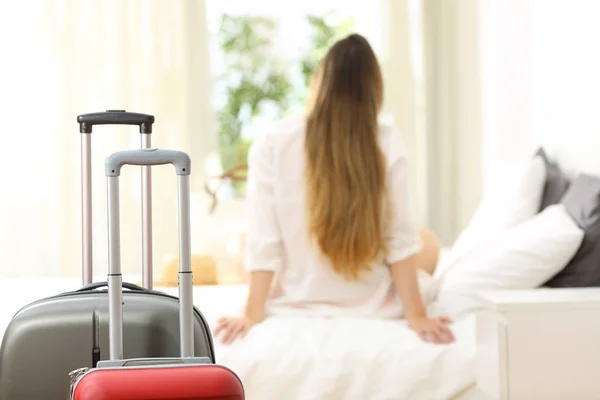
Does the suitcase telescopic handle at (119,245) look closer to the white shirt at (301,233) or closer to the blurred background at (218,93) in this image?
the white shirt at (301,233)

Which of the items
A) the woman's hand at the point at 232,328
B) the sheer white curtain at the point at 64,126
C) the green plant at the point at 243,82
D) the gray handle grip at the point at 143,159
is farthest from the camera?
the green plant at the point at 243,82

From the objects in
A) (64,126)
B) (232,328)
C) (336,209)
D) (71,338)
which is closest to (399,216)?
(336,209)

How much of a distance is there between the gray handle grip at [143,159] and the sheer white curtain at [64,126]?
124 inches

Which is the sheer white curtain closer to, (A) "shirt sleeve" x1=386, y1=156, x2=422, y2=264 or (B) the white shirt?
(B) the white shirt

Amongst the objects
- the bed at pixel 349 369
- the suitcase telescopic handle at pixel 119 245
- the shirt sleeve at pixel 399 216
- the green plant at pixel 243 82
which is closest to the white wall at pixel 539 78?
the shirt sleeve at pixel 399 216

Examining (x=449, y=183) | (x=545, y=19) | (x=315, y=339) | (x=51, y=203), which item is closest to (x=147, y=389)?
(x=315, y=339)

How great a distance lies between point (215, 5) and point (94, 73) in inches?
40.8

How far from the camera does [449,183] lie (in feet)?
17.6

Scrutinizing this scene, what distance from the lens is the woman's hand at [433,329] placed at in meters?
2.64

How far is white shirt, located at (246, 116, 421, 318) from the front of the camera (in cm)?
282

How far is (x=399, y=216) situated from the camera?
283 cm

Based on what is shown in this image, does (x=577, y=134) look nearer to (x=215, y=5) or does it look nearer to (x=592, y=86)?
(x=592, y=86)

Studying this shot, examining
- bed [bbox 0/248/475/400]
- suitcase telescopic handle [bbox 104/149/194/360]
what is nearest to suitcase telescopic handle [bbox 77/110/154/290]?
suitcase telescopic handle [bbox 104/149/194/360]

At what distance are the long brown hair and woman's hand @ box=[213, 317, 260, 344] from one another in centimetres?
32
